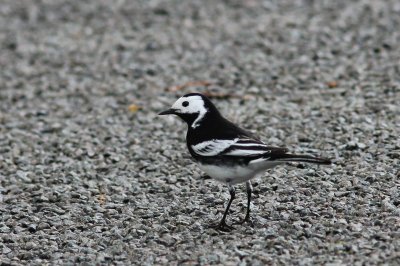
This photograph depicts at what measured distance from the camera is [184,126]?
37.8ft

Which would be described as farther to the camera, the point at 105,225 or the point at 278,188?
the point at 278,188

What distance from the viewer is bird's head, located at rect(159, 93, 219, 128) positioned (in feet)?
26.5

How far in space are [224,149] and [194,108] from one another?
2.32ft

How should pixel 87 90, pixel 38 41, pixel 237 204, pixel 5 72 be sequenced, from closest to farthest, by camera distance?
pixel 237 204 < pixel 87 90 < pixel 5 72 < pixel 38 41

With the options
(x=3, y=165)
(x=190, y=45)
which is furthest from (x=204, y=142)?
(x=190, y=45)

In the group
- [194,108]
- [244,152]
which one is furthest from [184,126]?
[244,152]

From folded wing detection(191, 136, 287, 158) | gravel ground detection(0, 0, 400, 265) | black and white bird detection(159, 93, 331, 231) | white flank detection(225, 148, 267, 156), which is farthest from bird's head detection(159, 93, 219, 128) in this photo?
gravel ground detection(0, 0, 400, 265)

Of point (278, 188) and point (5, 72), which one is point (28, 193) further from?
point (5, 72)

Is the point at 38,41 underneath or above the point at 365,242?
above

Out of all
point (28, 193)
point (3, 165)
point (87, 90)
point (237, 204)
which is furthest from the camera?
point (87, 90)

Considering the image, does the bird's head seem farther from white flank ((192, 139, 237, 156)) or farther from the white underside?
the white underside

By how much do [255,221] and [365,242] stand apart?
1.21 m

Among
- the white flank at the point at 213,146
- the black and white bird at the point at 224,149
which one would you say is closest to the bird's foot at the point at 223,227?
the black and white bird at the point at 224,149

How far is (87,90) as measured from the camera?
44.0 feet
